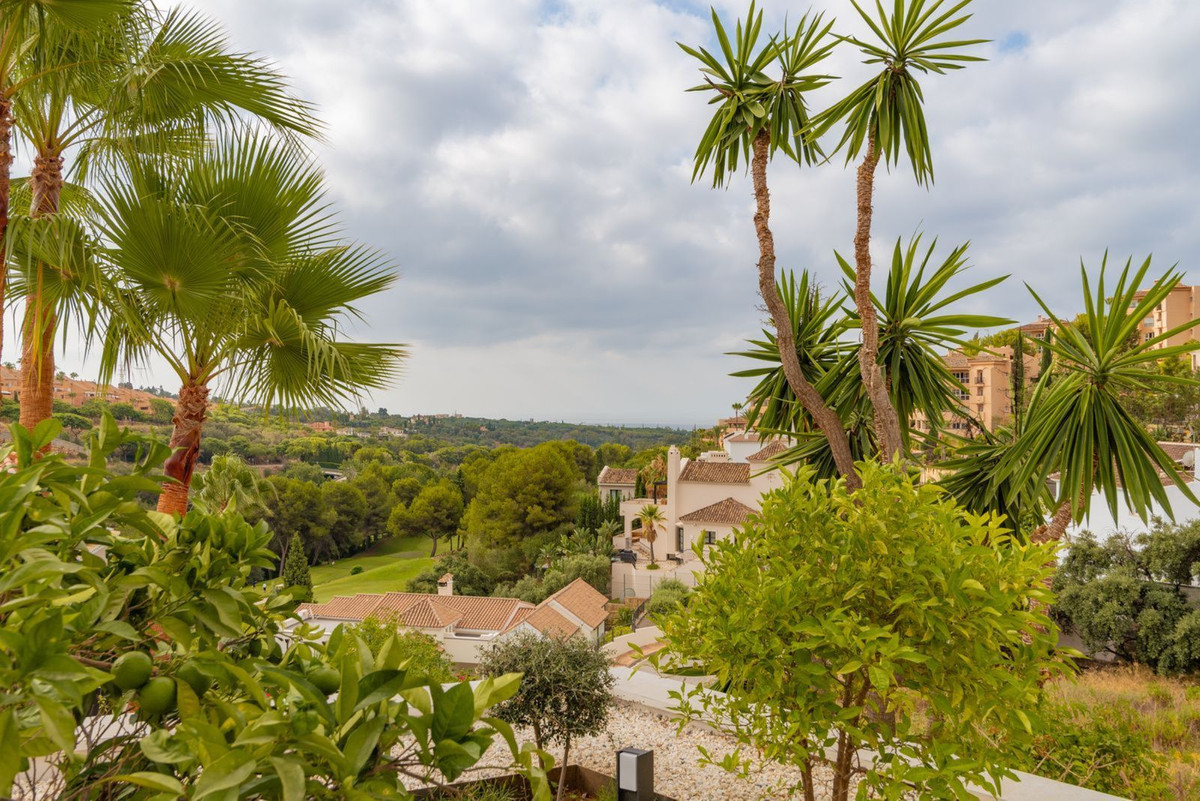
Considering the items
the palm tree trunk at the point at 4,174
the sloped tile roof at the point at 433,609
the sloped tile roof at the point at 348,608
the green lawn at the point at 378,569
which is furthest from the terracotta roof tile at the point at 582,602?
the palm tree trunk at the point at 4,174

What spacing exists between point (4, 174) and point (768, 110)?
5603 millimetres

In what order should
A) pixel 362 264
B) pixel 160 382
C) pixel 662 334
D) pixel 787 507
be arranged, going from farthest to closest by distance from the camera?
pixel 662 334, pixel 362 264, pixel 160 382, pixel 787 507

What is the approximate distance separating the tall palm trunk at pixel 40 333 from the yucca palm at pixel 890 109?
548 centimetres

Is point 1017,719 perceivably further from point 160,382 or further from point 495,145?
point 495,145

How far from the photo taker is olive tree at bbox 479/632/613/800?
4770 millimetres

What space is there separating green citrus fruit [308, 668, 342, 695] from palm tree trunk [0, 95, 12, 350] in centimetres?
319

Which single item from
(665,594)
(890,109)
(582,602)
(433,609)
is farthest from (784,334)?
(582,602)

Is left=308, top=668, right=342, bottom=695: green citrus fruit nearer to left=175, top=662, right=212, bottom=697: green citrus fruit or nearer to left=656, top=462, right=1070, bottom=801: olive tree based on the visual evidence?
left=175, top=662, right=212, bottom=697: green citrus fruit

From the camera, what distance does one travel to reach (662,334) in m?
25.3

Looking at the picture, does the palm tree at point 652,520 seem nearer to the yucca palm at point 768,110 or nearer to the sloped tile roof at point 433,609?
the sloped tile roof at point 433,609

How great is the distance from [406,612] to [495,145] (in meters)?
13.3

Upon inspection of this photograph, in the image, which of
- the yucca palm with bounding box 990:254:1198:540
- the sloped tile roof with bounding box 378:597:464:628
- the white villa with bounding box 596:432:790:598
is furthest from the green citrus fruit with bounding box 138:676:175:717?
the white villa with bounding box 596:432:790:598

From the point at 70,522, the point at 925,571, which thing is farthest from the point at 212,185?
the point at 925,571

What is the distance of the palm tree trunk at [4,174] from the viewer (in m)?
3.03
